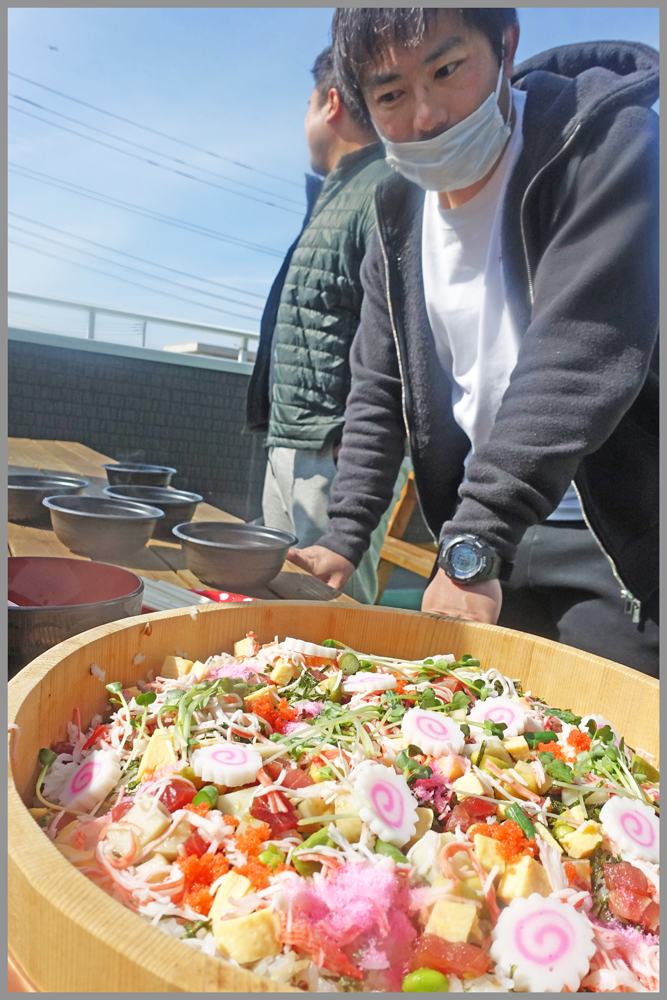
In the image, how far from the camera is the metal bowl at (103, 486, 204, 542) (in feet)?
4.55

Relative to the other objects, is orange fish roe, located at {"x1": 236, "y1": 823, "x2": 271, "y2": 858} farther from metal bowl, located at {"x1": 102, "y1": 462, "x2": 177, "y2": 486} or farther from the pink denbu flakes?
metal bowl, located at {"x1": 102, "y1": 462, "x2": 177, "y2": 486}

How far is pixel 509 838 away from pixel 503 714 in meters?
0.17

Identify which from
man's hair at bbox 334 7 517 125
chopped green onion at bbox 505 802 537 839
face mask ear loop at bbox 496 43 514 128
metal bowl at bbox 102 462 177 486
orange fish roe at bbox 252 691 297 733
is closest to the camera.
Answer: chopped green onion at bbox 505 802 537 839

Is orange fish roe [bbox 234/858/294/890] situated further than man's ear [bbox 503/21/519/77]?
No

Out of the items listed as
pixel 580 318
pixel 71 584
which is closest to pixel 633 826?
pixel 71 584

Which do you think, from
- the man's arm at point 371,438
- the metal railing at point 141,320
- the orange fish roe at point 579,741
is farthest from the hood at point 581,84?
the metal railing at point 141,320

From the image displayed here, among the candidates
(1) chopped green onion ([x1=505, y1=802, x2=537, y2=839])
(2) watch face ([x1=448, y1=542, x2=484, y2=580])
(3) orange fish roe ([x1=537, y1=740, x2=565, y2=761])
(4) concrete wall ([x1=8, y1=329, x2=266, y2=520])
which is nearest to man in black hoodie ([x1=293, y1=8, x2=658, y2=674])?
(2) watch face ([x1=448, y1=542, x2=484, y2=580])

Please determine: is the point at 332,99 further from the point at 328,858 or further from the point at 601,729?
the point at 328,858

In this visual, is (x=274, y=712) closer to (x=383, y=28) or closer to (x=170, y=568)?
(x=170, y=568)

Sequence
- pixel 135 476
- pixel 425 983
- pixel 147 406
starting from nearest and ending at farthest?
pixel 425 983 < pixel 135 476 < pixel 147 406

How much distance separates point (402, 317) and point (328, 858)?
112cm

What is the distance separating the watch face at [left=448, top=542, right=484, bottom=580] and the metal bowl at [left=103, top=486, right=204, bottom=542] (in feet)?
2.13

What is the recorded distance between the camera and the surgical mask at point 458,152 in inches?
46.4

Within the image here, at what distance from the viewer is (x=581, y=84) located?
1122 millimetres
